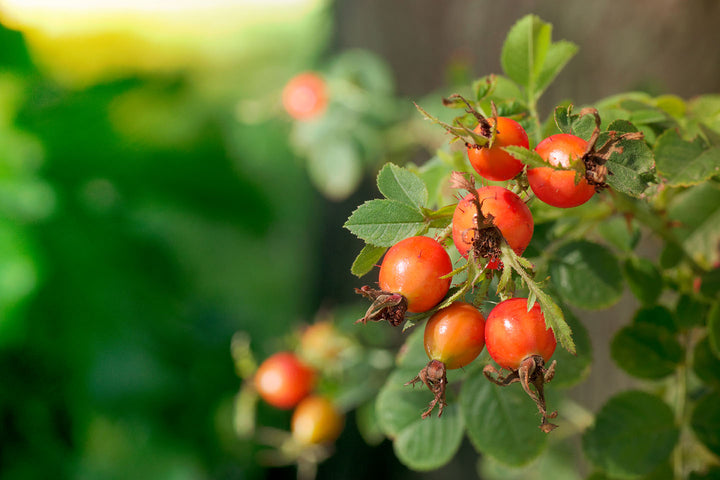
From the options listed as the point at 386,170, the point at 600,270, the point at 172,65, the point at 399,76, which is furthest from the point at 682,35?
the point at 172,65

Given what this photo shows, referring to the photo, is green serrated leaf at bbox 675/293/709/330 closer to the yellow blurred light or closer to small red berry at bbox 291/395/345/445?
small red berry at bbox 291/395/345/445

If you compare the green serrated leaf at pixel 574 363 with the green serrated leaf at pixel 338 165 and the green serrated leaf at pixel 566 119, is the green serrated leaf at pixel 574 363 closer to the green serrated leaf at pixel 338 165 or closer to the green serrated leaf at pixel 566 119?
the green serrated leaf at pixel 566 119

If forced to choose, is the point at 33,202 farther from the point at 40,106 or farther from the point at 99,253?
the point at 40,106

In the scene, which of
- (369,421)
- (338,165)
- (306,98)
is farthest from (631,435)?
(306,98)

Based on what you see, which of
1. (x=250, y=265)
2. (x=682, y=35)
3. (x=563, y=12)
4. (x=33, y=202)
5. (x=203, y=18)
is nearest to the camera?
(x=682, y=35)

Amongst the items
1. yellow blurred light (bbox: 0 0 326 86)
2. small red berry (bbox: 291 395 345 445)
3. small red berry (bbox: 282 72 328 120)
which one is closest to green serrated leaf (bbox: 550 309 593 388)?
small red berry (bbox: 291 395 345 445)

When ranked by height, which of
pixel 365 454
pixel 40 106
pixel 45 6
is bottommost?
pixel 365 454
